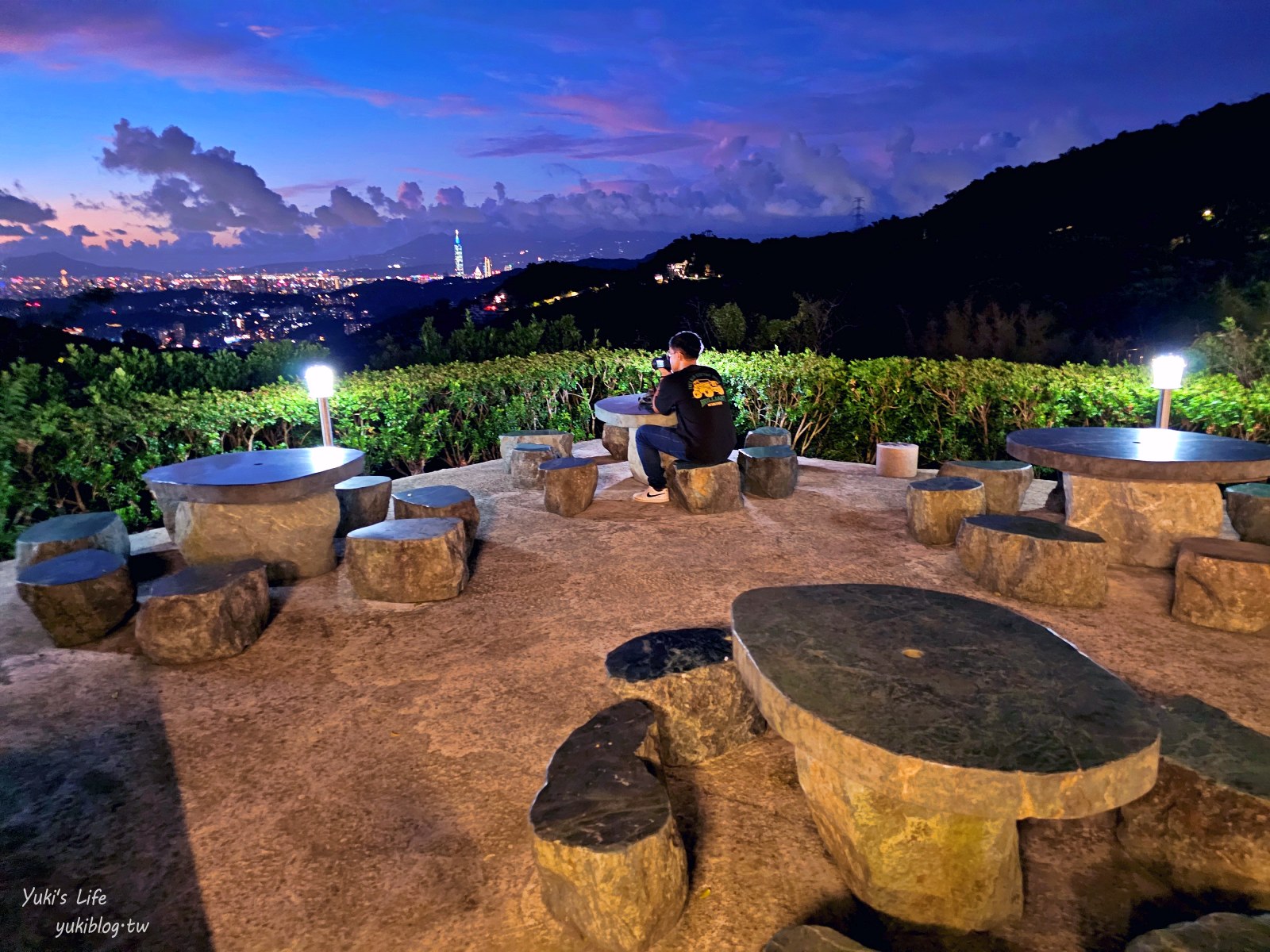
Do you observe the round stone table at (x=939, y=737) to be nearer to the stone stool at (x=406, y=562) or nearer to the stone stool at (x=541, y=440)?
the stone stool at (x=406, y=562)

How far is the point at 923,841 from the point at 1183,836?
989 mm

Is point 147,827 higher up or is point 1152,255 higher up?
point 1152,255

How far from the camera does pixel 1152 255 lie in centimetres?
2722

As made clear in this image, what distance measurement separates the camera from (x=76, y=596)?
4523mm

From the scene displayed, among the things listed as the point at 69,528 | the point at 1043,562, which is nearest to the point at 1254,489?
the point at 1043,562

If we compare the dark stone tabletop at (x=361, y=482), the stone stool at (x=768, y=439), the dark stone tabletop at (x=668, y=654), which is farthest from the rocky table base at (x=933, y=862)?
the stone stool at (x=768, y=439)

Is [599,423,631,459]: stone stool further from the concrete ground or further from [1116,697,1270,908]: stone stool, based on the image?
[1116,697,1270,908]: stone stool

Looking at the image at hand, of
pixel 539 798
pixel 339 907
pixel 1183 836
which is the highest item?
pixel 539 798

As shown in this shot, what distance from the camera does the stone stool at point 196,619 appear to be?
4.26m

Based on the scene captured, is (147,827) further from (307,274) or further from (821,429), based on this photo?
(307,274)

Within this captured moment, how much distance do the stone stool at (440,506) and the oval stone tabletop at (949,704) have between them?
10.6ft

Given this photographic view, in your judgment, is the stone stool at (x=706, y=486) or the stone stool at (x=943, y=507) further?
the stone stool at (x=706, y=486)

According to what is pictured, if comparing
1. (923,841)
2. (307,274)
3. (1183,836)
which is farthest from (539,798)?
(307,274)

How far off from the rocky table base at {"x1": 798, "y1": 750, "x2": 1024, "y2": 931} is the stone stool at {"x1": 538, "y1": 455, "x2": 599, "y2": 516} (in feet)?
15.4
